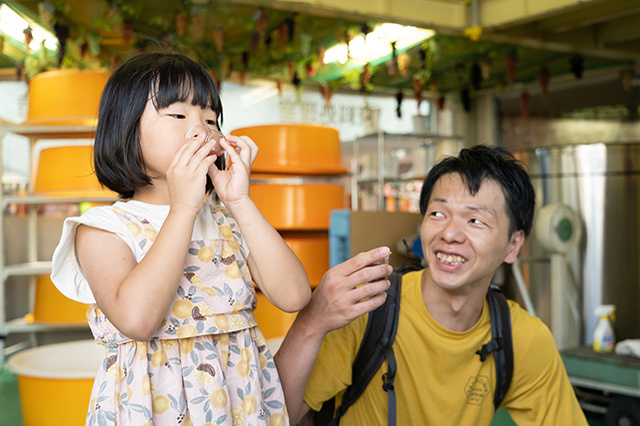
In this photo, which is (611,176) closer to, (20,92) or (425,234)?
(425,234)

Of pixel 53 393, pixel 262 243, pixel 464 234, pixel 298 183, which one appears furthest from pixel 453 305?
pixel 298 183

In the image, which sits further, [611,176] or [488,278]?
[611,176]

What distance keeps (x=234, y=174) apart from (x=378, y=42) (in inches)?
256

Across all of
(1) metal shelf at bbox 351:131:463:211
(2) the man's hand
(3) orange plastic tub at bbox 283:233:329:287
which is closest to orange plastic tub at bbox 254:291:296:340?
(3) orange plastic tub at bbox 283:233:329:287

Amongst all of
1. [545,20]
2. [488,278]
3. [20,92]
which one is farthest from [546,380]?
[20,92]

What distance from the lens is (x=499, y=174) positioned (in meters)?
1.62

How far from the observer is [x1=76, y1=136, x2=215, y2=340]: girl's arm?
0.94 m

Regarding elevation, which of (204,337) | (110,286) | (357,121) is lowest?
(204,337)

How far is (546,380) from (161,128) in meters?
1.22

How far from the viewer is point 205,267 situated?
3.60 ft

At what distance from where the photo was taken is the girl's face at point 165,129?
108 cm

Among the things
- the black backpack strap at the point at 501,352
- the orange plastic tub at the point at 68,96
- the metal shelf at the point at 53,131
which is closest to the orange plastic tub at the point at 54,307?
the metal shelf at the point at 53,131

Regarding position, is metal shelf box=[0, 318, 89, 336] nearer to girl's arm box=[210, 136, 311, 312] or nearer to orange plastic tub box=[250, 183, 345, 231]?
orange plastic tub box=[250, 183, 345, 231]

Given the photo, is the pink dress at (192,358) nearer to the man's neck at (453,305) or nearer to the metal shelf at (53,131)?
the man's neck at (453,305)
